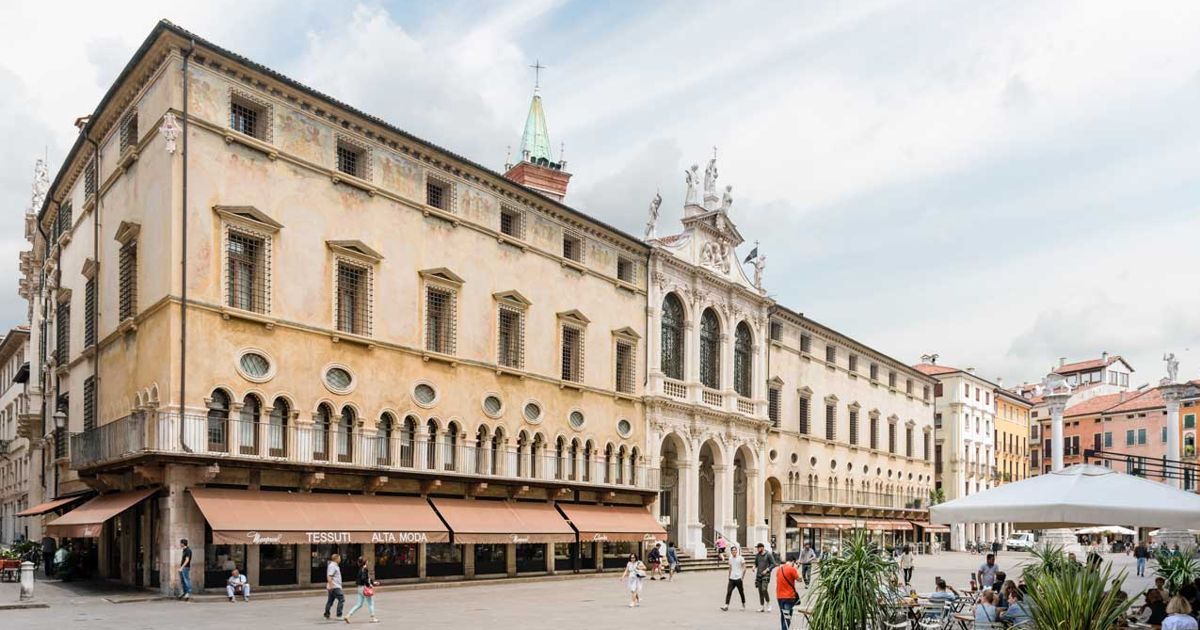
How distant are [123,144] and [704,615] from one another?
2145cm

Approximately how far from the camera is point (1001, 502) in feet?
53.7

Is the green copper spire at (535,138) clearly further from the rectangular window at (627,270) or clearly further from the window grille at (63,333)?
the window grille at (63,333)

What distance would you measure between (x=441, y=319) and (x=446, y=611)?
1281cm

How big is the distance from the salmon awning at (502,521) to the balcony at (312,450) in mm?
932

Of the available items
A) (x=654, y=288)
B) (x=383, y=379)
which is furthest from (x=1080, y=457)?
(x=383, y=379)

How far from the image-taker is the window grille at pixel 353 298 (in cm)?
3275

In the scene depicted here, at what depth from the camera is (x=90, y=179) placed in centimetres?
3594

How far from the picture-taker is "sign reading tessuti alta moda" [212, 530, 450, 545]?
27.0 metres

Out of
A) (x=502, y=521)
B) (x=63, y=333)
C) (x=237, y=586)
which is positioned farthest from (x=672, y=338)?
(x=237, y=586)

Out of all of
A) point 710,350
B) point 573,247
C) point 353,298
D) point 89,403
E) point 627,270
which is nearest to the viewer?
point 353,298

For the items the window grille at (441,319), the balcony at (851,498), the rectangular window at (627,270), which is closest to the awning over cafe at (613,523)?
the window grille at (441,319)

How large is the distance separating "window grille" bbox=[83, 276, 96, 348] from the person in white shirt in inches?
451

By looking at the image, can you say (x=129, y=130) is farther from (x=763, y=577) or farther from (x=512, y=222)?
(x=763, y=577)

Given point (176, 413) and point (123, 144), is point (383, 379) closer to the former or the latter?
point (176, 413)
